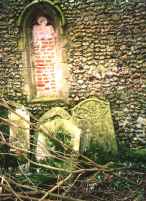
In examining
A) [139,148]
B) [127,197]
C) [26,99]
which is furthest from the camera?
[26,99]

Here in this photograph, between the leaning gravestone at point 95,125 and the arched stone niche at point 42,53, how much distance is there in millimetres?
817

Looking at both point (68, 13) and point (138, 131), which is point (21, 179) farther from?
point (68, 13)

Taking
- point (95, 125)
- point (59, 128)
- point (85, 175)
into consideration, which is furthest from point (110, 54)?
point (85, 175)

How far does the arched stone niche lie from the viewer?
32.5ft

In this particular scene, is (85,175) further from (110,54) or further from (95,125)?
(110,54)

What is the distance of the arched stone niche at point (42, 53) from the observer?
9914mm

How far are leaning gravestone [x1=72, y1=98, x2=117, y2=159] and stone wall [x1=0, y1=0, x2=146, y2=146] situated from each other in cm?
42

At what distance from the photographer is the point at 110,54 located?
9477 mm

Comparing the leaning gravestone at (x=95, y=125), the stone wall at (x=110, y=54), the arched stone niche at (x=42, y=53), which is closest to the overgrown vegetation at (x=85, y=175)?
the leaning gravestone at (x=95, y=125)

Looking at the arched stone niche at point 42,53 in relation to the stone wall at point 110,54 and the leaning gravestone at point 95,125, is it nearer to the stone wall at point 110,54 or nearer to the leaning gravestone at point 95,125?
the stone wall at point 110,54

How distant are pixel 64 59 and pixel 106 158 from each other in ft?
7.79

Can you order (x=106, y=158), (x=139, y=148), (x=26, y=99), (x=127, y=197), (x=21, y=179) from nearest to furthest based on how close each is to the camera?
(x=127, y=197)
(x=21, y=179)
(x=106, y=158)
(x=139, y=148)
(x=26, y=99)

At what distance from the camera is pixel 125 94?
9477mm

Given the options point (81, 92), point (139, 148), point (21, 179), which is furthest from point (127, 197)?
point (81, 92)
